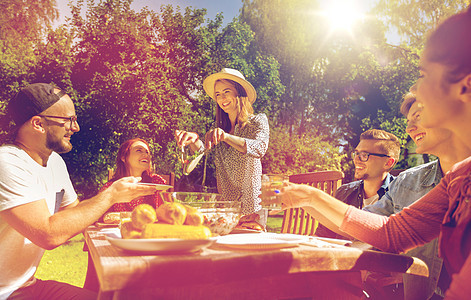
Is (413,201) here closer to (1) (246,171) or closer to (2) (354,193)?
(2) (354,193)

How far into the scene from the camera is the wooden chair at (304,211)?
124 inches

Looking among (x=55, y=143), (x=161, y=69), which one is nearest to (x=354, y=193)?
(x=55, y=143)

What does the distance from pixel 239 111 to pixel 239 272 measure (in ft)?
7.95

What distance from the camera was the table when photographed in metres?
0.95

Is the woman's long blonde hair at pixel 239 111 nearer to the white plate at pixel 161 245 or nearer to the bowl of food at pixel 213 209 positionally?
the bowl of food at pixel 213 209

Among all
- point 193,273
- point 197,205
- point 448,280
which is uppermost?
point 197,205

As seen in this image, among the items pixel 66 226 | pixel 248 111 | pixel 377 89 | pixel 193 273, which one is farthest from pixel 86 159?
pixel 377 89

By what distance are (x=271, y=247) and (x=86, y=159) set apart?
11791mm

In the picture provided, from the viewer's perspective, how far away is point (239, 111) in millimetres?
3387

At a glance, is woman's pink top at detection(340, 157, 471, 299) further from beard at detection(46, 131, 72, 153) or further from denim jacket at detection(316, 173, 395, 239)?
denim jacket at detection(316, 173, 395, 239)

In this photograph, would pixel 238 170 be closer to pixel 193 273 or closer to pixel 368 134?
pixel 368 134

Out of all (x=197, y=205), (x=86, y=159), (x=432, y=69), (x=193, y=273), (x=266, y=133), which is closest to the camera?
(x=193, y=273)

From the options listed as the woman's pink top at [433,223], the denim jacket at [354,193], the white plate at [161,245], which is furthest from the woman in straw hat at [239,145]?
the white plate at [161,245]

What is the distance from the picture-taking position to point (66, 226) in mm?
1563
